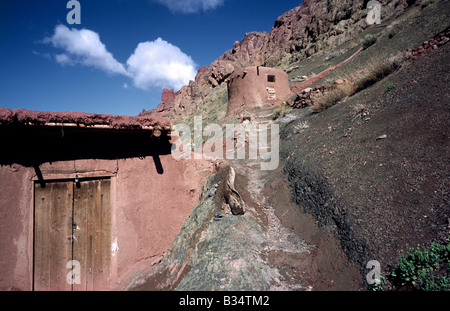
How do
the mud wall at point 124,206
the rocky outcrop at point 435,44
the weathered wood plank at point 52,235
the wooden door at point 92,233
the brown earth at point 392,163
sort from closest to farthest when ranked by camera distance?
the brown earth at point 392,163 → the mud wall at point 124,206 → the weathered wood plank at point 52,235 → the wooden door at point 92,233 → the rocky outcrop at point 435,44

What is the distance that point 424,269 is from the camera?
223 centimetres

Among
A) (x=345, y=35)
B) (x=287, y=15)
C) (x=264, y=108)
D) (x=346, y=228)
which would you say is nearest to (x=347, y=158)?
(x=346, y=228)

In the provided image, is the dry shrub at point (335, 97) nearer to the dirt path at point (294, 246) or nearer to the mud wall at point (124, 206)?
the dirt path at point (294, 246)

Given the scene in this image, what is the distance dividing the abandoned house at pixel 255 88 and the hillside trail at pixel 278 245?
324 inches

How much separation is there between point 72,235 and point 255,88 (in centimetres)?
1218

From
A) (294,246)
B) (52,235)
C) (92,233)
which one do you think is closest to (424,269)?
(294,246)

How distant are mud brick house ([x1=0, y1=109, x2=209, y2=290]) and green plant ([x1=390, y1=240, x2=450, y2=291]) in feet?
11.9

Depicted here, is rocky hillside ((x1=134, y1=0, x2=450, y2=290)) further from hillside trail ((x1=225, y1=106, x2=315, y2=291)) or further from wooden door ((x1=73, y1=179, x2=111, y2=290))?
wooden door ((x1=73, y1=179, x2=111, y2=290))

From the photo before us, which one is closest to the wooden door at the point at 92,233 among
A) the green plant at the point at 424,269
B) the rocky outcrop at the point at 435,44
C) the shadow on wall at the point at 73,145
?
the shadow on wall at the point at 73,145

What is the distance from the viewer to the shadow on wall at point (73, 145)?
133 inches

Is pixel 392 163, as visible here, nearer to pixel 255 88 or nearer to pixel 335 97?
pixel 335 97

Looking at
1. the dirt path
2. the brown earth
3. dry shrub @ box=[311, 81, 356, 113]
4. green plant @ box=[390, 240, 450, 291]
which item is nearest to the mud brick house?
the dirt path

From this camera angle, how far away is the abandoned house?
13641 millimetres
